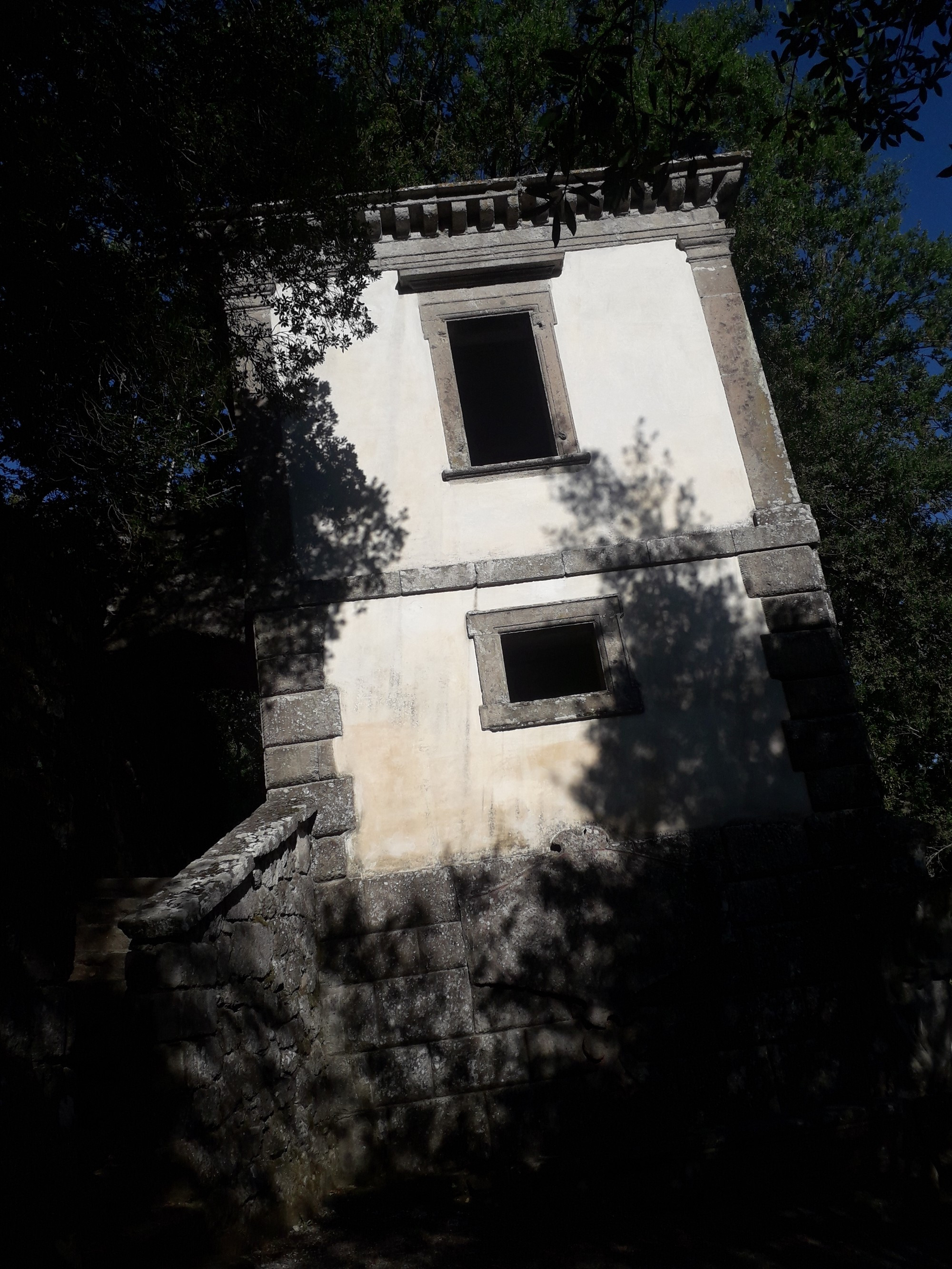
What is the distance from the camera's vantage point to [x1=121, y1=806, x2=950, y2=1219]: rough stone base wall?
5.70 m

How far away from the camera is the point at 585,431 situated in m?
7.63

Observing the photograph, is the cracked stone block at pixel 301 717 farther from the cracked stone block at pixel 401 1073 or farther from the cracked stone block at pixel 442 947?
the cracked stone block at pixel 401 1073

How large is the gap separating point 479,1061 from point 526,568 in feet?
11.7

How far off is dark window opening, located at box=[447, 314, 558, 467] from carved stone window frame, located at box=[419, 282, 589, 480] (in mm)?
97

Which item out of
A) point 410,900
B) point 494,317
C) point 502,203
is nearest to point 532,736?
point 410,900

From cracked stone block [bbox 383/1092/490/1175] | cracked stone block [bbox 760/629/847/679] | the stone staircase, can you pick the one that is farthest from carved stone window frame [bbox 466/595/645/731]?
the stone staircase

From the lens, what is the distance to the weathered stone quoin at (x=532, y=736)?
577cm

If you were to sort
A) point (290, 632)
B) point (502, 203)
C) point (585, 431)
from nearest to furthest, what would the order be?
1. point (290, 632)
2. point (585, 431)
3. point (502, 203)

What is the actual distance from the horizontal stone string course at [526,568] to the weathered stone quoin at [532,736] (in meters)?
0.03

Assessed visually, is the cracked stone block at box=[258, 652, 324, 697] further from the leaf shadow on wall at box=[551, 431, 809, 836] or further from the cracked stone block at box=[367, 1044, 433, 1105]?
the cracked stone block at box=[367, 1044, 433, 1105]

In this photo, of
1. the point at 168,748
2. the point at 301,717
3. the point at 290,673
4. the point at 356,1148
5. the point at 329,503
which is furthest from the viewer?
the point at 168,748

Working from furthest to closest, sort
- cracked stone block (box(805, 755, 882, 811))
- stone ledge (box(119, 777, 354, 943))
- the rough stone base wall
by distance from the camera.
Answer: cracked stone block (box(805, 755, 882, 811)) < the rough stone base wall < stone ledge (box(119, 777, 354, 943))

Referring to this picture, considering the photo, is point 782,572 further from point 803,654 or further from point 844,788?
point 844,788

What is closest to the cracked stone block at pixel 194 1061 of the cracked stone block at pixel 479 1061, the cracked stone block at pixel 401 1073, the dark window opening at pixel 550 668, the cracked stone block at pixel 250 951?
the cracked stone block at pixel 250 951
